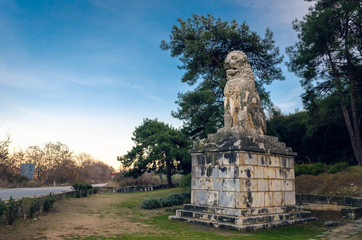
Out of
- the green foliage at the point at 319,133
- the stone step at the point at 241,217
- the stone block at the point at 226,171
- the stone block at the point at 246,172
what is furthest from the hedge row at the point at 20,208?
the green foliage at the point at 319,133

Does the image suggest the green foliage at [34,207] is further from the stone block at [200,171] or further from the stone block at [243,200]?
the stone block at [243,200]

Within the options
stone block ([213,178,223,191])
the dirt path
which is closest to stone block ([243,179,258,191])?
stone block ([213,178,223,191])

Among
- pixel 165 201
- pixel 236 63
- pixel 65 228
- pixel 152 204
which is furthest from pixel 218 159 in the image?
pixel 165 201

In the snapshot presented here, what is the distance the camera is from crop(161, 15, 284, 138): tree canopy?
1538 cm

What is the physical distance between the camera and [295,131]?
2316 centimetres

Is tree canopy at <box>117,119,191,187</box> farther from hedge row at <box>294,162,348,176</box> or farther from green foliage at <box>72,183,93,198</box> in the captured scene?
hedge row at <box>294,162,348,176</box>

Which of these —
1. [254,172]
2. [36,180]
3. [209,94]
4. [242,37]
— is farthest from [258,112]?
[36,180]

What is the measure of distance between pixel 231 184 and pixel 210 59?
32.1ft

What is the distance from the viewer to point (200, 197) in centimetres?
842

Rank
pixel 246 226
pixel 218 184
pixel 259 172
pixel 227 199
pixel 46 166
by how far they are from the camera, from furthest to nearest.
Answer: pixel 46 166
pixel 259 172
pixel 218 184
pixel 227 199
pixel 246 226

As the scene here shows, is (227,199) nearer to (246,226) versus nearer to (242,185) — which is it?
(242,185)

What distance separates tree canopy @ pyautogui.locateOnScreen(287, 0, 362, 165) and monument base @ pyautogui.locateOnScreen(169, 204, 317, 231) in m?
9.84

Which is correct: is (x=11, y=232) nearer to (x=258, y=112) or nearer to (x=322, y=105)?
(x=258, y=112)

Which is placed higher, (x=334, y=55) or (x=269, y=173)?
(x=334, y=55)
